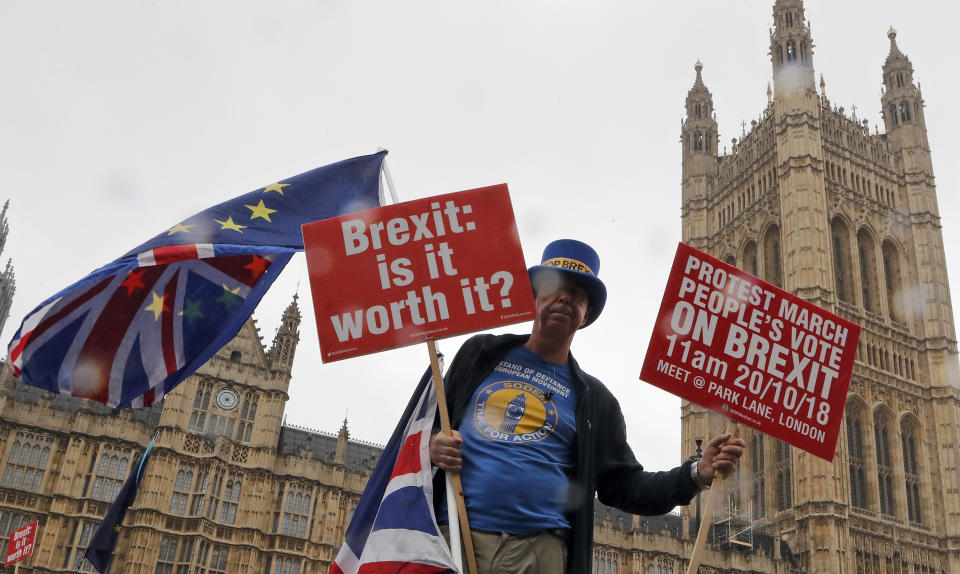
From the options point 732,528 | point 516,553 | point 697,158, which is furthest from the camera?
point 697,158

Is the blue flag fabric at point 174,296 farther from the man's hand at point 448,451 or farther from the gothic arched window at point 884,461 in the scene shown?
the gothic arched window at point 884,461

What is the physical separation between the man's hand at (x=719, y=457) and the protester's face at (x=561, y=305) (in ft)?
3.23

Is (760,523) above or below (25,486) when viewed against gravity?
above

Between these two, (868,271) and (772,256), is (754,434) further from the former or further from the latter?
(868,271)

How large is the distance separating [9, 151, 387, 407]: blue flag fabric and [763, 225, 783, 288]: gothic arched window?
50247 millimetres

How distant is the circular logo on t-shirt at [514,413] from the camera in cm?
440

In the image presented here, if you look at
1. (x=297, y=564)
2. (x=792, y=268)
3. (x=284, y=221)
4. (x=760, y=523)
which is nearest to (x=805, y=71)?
(x=792, y=268)

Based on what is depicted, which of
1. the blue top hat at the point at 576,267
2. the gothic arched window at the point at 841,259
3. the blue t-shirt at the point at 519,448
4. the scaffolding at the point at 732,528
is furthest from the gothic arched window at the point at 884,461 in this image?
the blue t-shirt at the point at 519,448

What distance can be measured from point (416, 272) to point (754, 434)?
162ft

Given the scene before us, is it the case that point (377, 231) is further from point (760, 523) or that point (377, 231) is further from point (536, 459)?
point (760, 523)

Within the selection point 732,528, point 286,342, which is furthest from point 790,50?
point 286,342

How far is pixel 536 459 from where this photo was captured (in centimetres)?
434

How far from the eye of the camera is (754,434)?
165 ft

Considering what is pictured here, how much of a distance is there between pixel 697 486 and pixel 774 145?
56.6 metres
